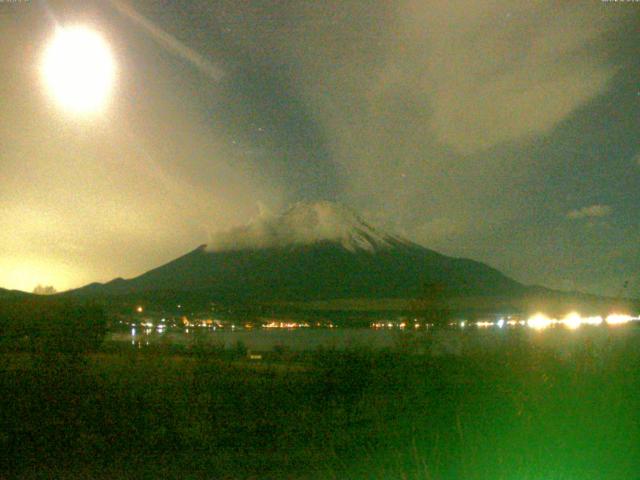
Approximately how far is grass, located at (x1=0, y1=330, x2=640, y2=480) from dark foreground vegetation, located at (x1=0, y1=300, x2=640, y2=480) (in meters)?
0.04

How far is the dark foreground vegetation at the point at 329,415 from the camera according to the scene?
9.73m

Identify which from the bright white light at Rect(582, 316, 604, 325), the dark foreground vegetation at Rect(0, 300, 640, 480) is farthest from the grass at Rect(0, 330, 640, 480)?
the bright white light at Rect(582, 316, 604, 325)

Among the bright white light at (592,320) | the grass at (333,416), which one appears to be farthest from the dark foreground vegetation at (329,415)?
the bright white light at (592,320)

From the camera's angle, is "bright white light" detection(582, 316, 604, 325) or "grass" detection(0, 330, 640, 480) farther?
"bright white light" detection(582, 316, 604, 325)

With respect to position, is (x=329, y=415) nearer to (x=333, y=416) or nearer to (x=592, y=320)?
(x=333, y=416)

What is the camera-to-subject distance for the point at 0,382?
14.9 meters

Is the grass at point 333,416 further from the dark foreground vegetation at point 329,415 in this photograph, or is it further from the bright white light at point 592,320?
the bright white light at point 592,320

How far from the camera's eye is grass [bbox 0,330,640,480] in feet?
31.9

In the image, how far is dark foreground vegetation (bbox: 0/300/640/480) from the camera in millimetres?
9734

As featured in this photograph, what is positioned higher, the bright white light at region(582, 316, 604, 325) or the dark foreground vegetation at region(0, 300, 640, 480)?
the bright white light at region(582, 316, 604, 325)

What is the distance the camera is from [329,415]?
43.5 feet

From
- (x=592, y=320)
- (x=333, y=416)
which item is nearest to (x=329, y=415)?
(x=333, y=416)

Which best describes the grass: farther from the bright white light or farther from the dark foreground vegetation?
the bright white light

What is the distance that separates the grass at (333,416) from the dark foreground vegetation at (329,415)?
0.04 meters
